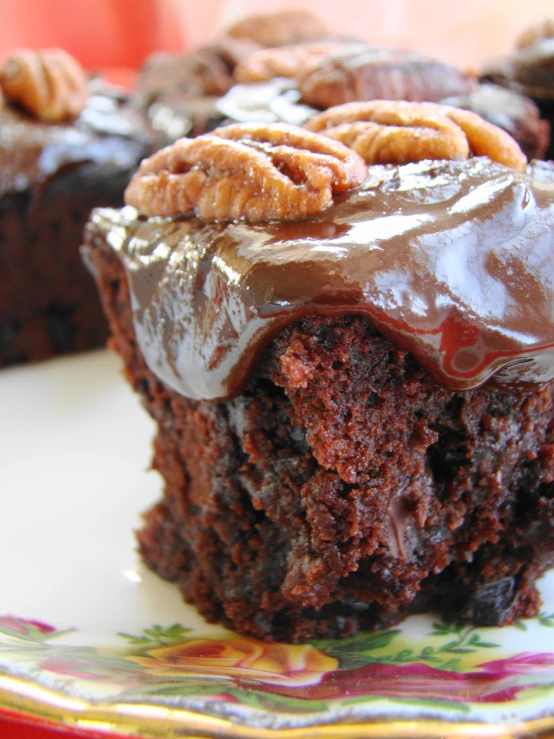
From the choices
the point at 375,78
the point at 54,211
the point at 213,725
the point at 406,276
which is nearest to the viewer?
the point at 213,725

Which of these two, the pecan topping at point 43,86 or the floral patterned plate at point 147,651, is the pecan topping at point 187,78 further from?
the floral patterned plate at point 147,651

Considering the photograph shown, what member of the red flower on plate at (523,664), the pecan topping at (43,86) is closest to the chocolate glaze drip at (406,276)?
the red flower on plate at (523,664)

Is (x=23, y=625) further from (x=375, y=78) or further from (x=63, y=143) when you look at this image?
(x=63, y=143)

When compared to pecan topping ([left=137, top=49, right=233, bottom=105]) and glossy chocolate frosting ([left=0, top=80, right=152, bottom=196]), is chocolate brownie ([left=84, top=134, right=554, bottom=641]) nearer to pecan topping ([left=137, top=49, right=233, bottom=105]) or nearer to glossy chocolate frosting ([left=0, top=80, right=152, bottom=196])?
glossy chocolate frosting ([left=0, top=80, right=152, bottom=196])

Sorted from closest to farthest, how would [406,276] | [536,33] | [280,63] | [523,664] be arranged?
1. [406,276]
2. [523,664]
3. [280,63]
4. [536,33]

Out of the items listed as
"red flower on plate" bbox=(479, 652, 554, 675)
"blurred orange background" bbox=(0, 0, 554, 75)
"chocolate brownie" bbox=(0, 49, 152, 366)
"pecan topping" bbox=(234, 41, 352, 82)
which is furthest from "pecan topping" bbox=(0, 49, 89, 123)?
"red flower on plate" bbox=(479, 652, 554, 675)

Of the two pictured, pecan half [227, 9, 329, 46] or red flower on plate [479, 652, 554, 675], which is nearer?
red flower on plate [479, 652, 554, 675]

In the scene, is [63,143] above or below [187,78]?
below

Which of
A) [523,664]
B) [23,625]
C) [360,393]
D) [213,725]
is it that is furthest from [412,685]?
[23,625]
